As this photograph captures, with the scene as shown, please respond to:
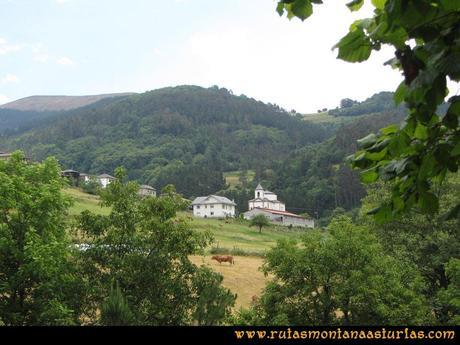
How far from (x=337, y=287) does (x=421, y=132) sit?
19.1 m

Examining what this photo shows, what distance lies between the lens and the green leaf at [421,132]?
3018 millimetres

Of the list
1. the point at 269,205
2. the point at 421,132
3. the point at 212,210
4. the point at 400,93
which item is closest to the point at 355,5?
the point at 400,93

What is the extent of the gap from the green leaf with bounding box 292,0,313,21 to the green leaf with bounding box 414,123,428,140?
0.98 metres

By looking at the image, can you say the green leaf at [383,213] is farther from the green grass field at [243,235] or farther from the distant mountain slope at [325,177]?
the distant mountain slope at [325,177]

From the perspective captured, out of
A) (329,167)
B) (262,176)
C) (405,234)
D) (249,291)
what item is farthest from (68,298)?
(262,176)

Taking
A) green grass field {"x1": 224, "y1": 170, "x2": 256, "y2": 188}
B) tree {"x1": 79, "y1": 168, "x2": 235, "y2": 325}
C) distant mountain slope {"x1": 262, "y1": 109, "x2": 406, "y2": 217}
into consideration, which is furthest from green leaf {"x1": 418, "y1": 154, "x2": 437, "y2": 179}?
green grass field {"x1": 224, "y1": 170, "x2": 256, "y2": 188}

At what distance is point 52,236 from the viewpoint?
1850 cm

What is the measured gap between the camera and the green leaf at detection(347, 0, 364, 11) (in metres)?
3.10

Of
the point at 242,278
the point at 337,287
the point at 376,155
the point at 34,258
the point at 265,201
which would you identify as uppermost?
the point at 376,155

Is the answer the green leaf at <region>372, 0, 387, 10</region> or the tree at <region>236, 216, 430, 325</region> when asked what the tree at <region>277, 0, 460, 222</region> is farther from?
the tree at <region>236, 216, 430, 325</region>

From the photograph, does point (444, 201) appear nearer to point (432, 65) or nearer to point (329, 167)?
point (432, 65)

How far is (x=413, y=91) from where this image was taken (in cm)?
254

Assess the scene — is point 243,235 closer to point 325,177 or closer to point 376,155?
point 325,177
